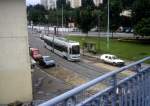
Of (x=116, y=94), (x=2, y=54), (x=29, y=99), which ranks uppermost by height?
(x=116, y=94)

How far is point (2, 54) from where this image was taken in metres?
25.0

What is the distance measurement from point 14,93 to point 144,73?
21.0 meters

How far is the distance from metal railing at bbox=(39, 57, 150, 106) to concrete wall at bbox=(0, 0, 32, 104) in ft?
66.6

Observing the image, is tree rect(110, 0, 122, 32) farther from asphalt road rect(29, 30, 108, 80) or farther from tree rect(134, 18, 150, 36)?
asphalt road rect(29, 30, 108, 80)

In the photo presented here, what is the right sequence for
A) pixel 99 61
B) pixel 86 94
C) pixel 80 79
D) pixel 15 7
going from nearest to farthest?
pixel 86 94 → pixel 15 7 → pixel 80 79 → pixel 99 61

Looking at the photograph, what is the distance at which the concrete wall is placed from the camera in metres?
24.6

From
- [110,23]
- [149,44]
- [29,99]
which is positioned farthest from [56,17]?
[29,99]

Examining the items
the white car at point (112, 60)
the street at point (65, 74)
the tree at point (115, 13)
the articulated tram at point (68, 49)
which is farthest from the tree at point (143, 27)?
the articulated tram at point (68, 49)

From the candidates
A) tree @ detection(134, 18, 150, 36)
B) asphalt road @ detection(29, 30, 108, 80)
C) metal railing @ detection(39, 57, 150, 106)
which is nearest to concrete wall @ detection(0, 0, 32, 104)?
asphalt road @ detection(29, 30, 108, 80)

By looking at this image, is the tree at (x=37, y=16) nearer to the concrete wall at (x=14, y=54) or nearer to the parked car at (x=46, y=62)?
the parked car at (x=46, y=62)

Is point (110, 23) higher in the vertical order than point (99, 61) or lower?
higher

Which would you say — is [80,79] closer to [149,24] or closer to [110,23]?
[149,24]

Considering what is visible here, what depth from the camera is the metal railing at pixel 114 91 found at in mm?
2907

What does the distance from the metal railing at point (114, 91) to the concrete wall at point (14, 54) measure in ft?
66.6
